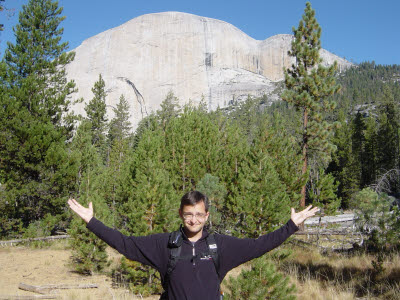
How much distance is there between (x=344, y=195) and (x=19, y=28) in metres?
35.9

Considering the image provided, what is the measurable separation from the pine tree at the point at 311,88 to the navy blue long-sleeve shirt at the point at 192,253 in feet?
53.8

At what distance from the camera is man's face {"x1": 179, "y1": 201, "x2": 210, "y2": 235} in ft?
7.55

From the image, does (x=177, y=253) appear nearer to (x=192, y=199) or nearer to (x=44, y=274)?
(x=192, y=199)

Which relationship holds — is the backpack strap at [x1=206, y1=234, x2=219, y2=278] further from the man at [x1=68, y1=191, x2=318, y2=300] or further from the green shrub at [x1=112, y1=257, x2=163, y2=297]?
the green shrub at [x1=112, y1=257, x2=163, y2=297]

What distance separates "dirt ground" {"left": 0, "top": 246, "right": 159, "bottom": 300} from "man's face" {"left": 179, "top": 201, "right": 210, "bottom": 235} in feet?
22.2

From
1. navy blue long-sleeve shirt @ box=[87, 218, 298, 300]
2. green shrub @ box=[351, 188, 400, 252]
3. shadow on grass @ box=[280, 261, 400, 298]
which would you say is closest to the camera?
navy blue long-sleeve shirt @ box=[87, 218, 298, 300]

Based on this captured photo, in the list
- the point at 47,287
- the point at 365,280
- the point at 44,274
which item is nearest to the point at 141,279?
the point at 47,287

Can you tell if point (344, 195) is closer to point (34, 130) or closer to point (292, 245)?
point (292, 245)

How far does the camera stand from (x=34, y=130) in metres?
16.7

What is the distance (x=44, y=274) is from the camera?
457 inches

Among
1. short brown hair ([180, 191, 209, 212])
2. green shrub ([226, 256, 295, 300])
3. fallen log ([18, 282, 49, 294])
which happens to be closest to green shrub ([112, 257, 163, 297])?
fallen log ([18, 282, 49, 294])

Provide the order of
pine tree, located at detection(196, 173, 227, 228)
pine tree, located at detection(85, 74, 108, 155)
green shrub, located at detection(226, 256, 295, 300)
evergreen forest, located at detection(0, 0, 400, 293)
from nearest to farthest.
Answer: green shrub, located at detection(226, 256, 295, 300), evergreen forest, located at detection(0, 0, 400, 293), pine tree, located at detection(196, 173, 227, 228), pine tree, located at detection(85, 74, 108, 155)

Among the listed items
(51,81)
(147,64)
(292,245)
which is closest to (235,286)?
(292,245)

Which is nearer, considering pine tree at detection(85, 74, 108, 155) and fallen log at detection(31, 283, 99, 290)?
fallen log at detection(31, 283, 99, 290)
